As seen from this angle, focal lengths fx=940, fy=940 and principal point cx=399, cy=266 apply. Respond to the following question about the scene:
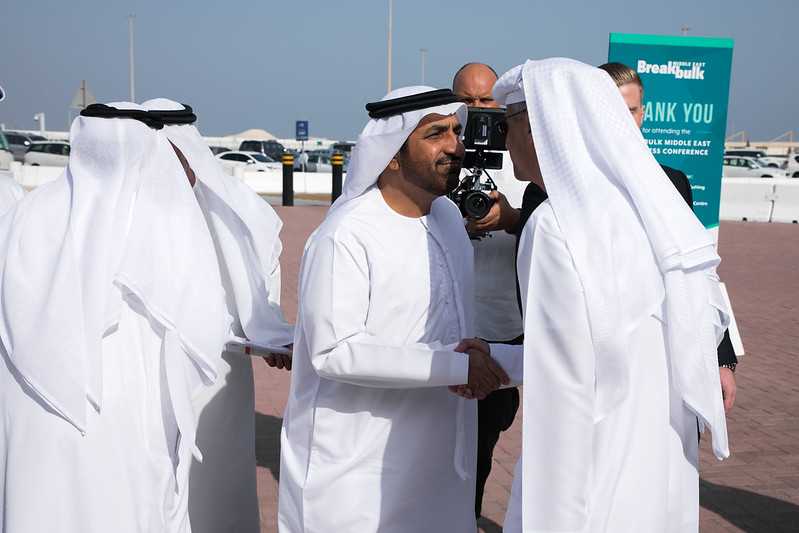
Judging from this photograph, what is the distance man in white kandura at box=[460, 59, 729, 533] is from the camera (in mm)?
2418

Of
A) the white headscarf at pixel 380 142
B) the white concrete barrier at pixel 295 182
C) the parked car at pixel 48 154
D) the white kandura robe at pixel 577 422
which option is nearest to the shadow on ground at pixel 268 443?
the white headscarf at pixel 380 142

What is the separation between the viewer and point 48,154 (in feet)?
112

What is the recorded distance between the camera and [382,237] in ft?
11.0

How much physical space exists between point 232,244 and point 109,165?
0.85m

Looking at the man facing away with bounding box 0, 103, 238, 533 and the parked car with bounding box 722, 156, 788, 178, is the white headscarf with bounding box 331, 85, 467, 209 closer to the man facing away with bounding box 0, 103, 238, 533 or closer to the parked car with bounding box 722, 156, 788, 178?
the man facing away with bounding box 0, 103, 238, 533

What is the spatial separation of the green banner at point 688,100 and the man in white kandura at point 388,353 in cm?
455

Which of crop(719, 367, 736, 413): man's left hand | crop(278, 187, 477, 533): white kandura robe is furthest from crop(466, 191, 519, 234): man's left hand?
crop(719, 367, 736, 413): man's left hand

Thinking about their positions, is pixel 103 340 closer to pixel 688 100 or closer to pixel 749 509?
pixel 749 509

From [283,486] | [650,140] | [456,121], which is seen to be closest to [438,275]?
[456,121]

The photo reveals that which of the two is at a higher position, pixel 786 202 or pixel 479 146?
pixel 479 146

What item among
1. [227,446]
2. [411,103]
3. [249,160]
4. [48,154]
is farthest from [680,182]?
[249,160]

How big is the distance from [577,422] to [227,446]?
7.39 ft

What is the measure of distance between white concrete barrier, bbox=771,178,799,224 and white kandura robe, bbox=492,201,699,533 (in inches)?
906

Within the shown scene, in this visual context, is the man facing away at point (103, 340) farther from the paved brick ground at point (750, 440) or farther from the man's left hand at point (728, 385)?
the man's left hand at point (728, 385)
